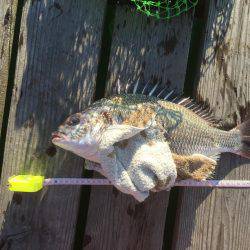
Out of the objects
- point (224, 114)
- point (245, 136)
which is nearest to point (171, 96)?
point (224, 114)

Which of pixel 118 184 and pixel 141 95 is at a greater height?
pixel 141 95

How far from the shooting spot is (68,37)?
229cm

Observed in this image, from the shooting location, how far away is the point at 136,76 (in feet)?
7.72

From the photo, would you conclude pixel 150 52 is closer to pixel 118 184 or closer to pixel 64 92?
pixel 64 92

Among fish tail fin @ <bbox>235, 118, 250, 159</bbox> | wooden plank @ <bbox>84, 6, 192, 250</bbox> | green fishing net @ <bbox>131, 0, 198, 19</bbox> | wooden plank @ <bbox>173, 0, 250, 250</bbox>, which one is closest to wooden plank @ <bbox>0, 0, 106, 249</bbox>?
wooden plank @ <bbox>84, 6, 192, 250</bbox>

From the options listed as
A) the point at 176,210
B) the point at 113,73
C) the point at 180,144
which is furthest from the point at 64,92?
the point at 176,210

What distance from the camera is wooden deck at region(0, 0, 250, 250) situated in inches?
89.7

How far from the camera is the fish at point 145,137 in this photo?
6.72ft

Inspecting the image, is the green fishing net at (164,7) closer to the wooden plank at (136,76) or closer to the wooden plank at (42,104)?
the wooden plank at (136,76)

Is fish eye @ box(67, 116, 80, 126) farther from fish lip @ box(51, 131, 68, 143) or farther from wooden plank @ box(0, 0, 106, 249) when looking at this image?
wooden plank @ box(0, 0, 106, 249)

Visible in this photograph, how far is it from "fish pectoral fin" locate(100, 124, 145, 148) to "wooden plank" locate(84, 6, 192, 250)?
354 millimetres

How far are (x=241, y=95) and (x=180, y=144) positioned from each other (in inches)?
20.0

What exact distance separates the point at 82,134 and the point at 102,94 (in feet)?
1.45

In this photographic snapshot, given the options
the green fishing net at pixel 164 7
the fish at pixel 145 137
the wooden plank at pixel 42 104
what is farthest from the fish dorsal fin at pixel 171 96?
the green fishing net at pixel 164 7
